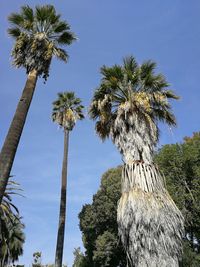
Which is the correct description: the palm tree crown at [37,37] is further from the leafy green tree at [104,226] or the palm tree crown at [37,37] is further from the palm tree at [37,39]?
the leafy green tree at [104,226]

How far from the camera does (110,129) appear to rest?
1348 centimetres

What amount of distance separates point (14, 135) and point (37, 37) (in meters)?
5.27

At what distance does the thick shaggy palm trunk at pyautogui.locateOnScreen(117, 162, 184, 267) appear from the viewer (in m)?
9.68

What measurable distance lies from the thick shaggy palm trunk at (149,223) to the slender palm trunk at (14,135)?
393cm

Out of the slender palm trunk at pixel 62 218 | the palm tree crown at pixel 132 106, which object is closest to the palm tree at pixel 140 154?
the palm tree crown at pixel 132 106

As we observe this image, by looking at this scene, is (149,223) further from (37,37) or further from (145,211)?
(37,37)

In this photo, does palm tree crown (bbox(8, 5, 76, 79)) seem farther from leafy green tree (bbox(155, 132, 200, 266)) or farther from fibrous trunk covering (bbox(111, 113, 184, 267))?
leafy green tree (bbox(155, 132, 200, 266))

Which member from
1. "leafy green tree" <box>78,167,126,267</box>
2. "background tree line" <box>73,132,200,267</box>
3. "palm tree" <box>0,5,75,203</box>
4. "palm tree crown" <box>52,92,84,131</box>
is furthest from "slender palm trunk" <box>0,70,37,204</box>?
"leafy green tree" <box>78,167,126,267</box>

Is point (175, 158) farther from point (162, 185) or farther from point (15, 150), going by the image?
point (15, 150)

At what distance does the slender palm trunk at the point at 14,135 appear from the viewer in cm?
852

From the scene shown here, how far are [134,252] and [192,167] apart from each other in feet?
68.1

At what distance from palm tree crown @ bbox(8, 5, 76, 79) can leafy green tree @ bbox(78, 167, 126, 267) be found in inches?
891

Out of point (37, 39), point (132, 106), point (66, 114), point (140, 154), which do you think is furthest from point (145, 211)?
point (66, 114)

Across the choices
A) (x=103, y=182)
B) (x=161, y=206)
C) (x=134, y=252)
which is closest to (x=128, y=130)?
(x=161, y=206)
